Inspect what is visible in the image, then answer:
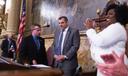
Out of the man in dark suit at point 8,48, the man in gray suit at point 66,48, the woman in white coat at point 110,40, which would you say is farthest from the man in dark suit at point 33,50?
the man in dark suit at point 8,48

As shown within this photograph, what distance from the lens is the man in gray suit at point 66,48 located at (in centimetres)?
569

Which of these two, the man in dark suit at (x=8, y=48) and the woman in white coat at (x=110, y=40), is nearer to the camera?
the woman in white coat at (x=110, y=40)

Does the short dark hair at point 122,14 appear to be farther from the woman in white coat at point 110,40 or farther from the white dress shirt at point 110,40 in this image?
the white dress shirt at point 110,40

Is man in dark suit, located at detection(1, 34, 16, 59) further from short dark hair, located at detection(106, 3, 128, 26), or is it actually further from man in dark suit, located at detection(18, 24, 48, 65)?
short dark hair, located at detection(106, 3, 128, 26)

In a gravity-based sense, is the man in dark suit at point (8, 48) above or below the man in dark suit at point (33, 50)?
below

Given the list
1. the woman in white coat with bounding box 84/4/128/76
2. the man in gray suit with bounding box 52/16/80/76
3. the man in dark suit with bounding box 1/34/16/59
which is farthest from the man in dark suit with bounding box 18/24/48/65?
the man in dark suit with bounding box 1/34/16/59

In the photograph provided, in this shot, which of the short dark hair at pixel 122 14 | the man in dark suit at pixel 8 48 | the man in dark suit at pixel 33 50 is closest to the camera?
the short dark hair at pixel 122 14

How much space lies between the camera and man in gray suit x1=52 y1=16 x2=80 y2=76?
569 centimetres

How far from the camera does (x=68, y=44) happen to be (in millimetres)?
5848

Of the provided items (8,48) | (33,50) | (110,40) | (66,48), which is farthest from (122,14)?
(8,48)

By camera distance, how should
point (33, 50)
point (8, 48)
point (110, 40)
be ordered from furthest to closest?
point (8, 48) → point (33, 50) → point (110, 40)

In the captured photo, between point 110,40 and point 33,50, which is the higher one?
point 110,40

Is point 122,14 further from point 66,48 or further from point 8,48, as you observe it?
point 8,48

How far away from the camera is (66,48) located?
19.2ft
